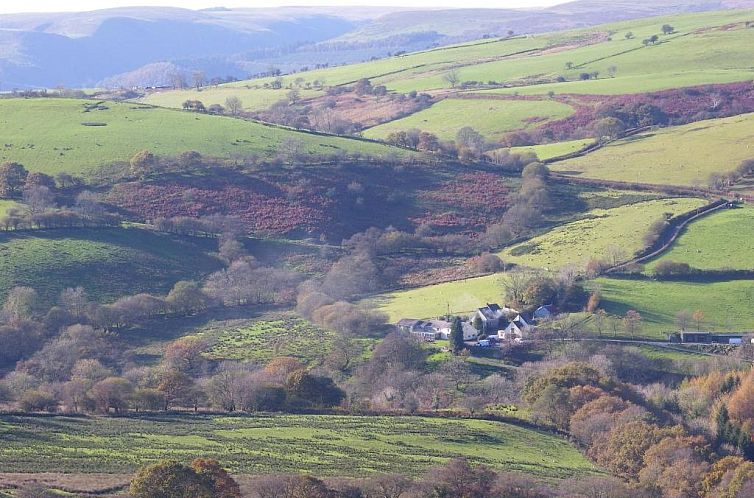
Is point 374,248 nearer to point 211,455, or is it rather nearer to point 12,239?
point 12,239

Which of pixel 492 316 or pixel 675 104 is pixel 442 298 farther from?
pixel 675 104

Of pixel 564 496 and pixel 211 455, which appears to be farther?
pixel 211 455

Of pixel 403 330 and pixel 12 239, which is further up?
pixel 12 239

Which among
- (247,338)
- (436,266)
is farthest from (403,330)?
(436,266)

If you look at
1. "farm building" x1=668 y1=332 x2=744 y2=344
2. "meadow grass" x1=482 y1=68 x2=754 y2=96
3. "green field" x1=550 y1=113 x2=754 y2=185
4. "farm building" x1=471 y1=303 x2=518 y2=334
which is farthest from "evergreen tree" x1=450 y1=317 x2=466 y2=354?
"meadow grass" x1=482 y1=68 x2=754 y2=96

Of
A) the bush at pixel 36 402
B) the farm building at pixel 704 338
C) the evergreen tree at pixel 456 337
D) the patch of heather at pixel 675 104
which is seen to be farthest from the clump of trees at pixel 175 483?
the patch of heather at pixel 675 104

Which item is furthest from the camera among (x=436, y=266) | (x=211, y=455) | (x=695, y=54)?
(x=695, y=54)

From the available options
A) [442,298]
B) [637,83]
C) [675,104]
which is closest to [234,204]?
[442,298]
